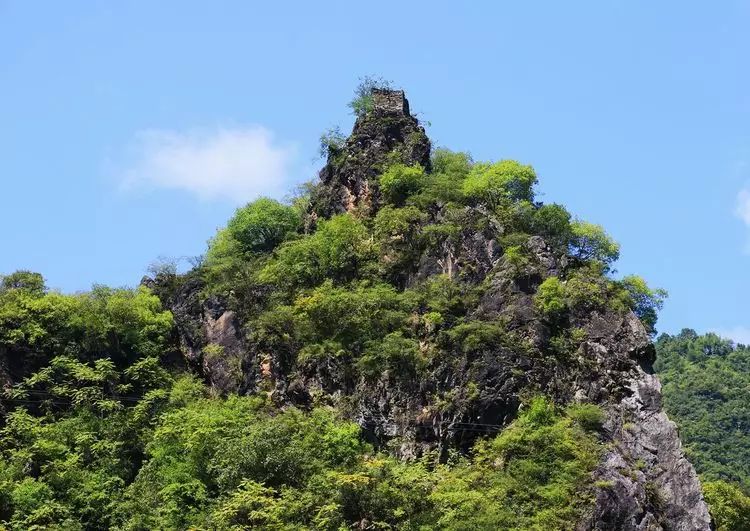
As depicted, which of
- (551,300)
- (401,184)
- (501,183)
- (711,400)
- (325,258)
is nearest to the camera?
(551,300)

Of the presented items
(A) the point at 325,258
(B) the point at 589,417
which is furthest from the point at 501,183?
(B) the point at 589,417

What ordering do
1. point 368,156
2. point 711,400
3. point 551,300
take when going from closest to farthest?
point 551,300 < point 368,156 < point 711,400

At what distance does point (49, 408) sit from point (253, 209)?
1269cm

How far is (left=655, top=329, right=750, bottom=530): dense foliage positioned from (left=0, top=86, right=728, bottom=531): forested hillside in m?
17.6

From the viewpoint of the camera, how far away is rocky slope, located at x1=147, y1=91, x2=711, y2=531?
1128 inches

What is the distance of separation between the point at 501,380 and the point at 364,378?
4699 millimetres

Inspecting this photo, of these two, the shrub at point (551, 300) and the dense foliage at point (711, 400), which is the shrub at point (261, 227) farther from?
the dense foliage at point (711, 400)

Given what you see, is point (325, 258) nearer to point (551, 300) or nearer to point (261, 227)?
point (261, 227)

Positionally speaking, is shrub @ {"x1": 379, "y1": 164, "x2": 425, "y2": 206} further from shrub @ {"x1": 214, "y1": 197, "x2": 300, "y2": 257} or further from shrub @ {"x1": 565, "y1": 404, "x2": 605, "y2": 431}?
shrub @ {"x1": 565, "y1": 404, "x2": 605, "y2": 431}

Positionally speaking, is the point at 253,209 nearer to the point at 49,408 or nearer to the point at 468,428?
the point at 49,408

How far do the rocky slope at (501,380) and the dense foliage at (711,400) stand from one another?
16700mm

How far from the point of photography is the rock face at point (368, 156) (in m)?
41.9

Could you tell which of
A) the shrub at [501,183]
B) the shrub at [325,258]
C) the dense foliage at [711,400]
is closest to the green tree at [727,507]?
the dense foliage at [711,400]

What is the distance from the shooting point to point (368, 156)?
42.9m
